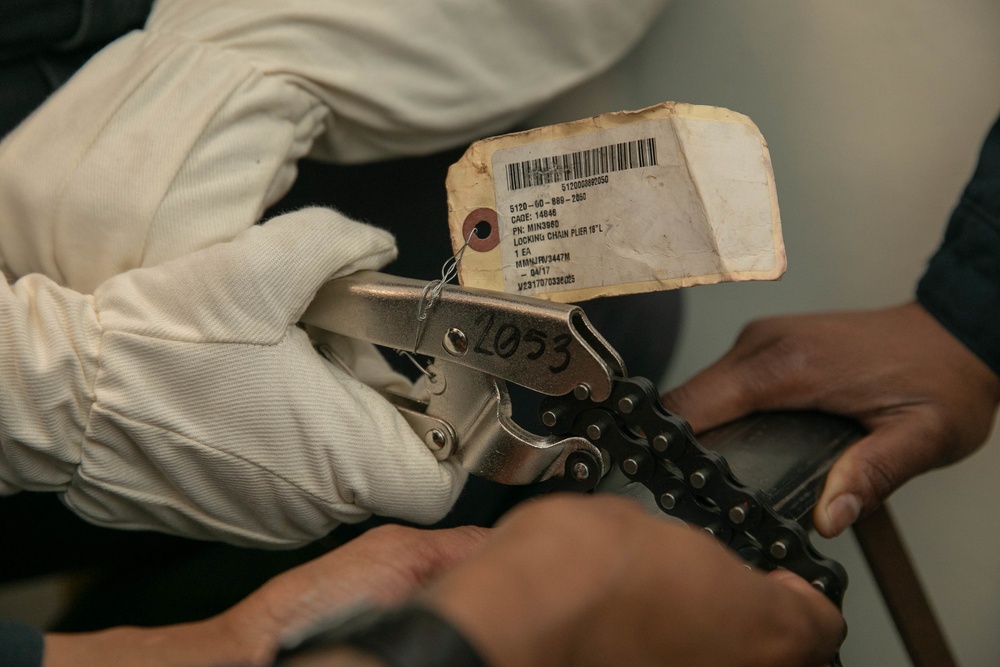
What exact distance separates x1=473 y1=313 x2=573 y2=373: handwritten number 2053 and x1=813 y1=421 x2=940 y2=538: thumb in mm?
271

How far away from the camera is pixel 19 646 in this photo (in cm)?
34

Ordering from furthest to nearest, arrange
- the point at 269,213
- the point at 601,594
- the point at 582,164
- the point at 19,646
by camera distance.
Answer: the point at 269,213 < the point at 582,164 < the point at 19,646 < the point at 601,594

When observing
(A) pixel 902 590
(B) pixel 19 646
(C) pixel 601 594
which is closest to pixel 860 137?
(A) pixel 902 590

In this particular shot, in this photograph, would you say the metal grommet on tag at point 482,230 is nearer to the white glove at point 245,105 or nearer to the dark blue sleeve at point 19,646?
the white glove at point 245,105

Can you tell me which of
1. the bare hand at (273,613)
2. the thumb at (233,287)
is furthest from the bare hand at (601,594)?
the thumb at (233,287)

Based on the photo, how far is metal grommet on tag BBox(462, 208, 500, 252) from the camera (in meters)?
0.47

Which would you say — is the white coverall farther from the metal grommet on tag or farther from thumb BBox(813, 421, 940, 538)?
thumb BBox(813, 421, 940, 538)

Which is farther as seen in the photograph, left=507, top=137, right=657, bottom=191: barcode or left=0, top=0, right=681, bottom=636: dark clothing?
left=0, top=0, right=681, bottom=636: dark clothing

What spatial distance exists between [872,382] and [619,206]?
344 mm

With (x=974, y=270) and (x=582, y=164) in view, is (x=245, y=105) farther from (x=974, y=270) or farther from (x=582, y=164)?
(x=974, y=270)

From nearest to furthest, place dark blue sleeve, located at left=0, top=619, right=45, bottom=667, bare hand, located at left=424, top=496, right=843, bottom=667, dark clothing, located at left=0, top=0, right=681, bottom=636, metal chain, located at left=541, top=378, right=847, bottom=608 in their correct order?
bare hand, located at left=424, top=496, right=843, bottom=667
dark blue sleeve, located at left=0, top=619, right=45, bottom=667
metal chain, located at left=541, top=378, right=847, bottom=608
dark clothing, located at left=0, top=0, right=681, bottom=636

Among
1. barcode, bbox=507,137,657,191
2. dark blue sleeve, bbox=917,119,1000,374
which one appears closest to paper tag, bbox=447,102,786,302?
barcode, bbox=507,137,657,191

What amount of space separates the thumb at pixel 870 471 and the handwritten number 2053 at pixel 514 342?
271mm

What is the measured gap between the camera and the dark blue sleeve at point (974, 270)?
60 cm
